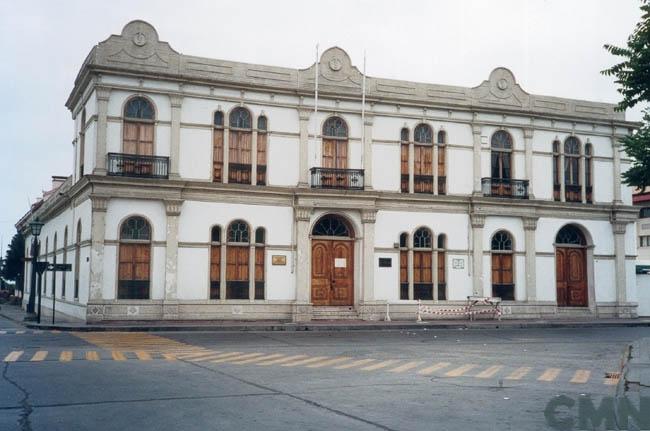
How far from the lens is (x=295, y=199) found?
96.8ft

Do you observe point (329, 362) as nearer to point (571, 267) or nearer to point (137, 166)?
point (137, 166)

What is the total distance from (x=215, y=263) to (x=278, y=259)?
250cm

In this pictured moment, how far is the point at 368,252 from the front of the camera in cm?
3022

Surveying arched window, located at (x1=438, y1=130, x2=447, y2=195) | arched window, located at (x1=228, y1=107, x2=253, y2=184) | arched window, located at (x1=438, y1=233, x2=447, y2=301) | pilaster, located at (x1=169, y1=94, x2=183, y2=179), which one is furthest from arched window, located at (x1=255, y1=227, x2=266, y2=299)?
arched window, located at (x1=438, y1=130, x2=447, y2=195)

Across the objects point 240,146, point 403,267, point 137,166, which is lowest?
A: point 403,267

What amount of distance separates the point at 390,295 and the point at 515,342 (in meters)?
9.24

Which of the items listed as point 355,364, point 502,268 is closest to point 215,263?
point 502,268

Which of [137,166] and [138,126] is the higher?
[138,126]

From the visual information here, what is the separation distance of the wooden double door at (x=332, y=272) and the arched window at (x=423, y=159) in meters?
4.07

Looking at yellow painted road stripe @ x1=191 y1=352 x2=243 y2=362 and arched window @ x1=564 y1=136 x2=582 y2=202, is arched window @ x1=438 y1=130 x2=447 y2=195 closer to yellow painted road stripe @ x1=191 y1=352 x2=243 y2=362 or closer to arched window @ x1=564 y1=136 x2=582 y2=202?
arched window @ x1=564 y1=136 x2=582 y2=202

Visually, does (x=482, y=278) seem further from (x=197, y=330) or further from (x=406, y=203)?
(x=197, y=330)

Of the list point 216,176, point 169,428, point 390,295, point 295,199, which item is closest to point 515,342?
point 390,295

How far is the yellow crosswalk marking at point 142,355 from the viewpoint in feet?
52.3

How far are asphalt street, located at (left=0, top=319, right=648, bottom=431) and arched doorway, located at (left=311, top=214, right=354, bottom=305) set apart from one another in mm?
8150
